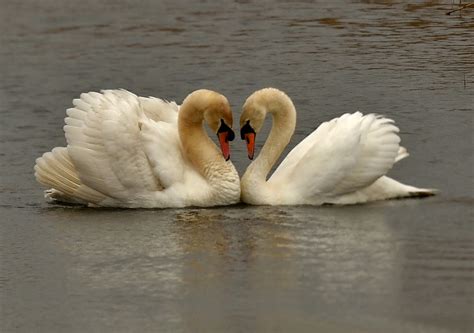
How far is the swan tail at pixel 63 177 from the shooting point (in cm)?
1134

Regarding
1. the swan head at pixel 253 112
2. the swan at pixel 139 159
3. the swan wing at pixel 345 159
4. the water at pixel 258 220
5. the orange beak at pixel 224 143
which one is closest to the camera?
the water at pixel 258 220

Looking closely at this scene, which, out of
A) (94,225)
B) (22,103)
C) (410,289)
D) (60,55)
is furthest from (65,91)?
(410,289)

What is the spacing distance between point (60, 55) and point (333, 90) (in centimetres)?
496

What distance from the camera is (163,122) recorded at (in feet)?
38.5

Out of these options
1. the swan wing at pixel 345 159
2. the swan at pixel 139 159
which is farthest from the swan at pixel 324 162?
the swan at pixel 139 159

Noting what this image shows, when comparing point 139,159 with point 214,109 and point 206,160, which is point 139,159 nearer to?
point 206,160

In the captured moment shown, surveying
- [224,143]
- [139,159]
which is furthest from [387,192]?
[139,159]

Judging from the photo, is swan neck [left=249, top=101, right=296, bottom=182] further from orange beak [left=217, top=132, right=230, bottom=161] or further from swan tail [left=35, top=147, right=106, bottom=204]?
swan tail [left=35, top=147, right=106, bottom=204]

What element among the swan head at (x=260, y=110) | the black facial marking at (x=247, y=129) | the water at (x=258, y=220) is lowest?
the water at (x=258, y=220)

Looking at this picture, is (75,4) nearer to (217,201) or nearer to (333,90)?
(333,90)

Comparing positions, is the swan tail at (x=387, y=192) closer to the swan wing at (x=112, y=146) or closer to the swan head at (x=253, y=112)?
the swan head at (x=253, y=112)

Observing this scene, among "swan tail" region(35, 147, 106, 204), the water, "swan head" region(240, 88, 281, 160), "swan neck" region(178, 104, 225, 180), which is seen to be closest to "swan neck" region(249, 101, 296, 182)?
"swan head" region(240, 88, 281, 160)

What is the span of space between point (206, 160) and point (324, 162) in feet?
3.36

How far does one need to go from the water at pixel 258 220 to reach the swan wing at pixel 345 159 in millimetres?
194
